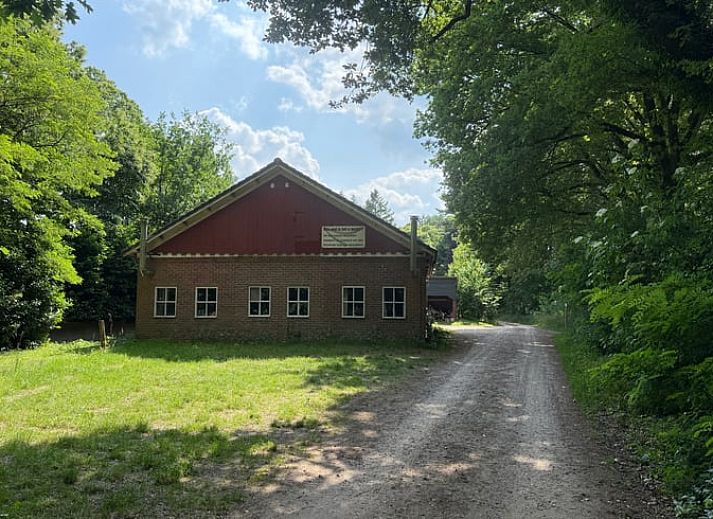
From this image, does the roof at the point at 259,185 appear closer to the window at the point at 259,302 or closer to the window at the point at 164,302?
the window at the point at 164,302

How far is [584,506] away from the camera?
16.1 feet

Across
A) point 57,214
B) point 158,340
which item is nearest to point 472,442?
point 158,340

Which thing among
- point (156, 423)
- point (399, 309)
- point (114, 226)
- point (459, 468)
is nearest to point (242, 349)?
point (399, 309)

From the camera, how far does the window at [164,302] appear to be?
22.3m

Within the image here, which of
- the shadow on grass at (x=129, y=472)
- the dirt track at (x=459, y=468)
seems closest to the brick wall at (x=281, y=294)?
the dirt track at (x=459, y=468)

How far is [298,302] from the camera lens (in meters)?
21.6

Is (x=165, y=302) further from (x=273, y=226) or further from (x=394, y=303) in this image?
(x=394, y=303)

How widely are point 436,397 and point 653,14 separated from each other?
274 inches

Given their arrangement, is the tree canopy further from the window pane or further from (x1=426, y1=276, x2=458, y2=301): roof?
(x1=426, y1=276, x2=458, y2=301): roof

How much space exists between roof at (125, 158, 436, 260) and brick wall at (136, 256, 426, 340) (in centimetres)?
81

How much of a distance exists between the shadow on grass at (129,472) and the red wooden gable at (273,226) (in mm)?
14390

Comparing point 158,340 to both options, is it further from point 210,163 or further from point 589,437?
point 210,163

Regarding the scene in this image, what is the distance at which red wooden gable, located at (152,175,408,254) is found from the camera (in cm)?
2155

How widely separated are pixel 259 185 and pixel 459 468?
57.6ft
